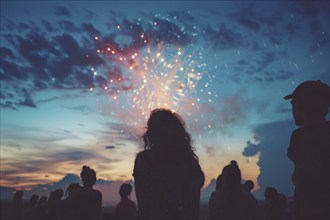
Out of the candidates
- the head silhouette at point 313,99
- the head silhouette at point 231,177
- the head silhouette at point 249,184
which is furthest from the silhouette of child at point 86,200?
the head silhouette at point 313,99

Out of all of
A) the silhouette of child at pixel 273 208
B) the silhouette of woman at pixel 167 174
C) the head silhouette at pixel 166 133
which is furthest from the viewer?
the silhouette of child at pixel 273 208

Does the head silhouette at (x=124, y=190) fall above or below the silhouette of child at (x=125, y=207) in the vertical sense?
above

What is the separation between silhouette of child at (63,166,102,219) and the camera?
6.38 meters

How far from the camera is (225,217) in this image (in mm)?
5848

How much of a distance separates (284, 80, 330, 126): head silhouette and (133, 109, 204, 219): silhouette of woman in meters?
1.31

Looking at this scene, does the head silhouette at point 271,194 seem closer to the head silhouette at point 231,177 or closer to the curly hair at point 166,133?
the head silhouette at point 231,177

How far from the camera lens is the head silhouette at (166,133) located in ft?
12.0

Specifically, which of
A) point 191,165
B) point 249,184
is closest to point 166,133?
point 191,165

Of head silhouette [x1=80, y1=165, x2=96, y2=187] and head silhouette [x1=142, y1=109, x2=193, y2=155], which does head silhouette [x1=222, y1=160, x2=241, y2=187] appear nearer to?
head silhouette [x1=142, y1=109, x2=193, y2=155]

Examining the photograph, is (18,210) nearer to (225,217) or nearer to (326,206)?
(225,217)

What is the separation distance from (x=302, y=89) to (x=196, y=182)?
1521 millimetres

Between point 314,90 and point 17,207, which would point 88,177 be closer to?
point 314,90

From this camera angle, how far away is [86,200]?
256 inches

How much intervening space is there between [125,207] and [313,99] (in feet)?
20.5
